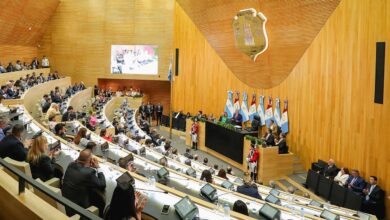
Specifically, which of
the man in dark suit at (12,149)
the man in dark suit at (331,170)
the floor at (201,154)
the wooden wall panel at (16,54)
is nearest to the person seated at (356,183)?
the man in dark suit at (331,170)

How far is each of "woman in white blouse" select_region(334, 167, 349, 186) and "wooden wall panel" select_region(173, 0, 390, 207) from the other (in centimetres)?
39

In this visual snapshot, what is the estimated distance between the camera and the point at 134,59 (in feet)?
71.6

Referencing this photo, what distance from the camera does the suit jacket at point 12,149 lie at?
4.04 meters

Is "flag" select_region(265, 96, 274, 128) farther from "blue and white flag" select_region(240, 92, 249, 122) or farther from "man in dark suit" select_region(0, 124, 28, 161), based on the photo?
"man in dark suit" select_region(0, 124, 28, 161)

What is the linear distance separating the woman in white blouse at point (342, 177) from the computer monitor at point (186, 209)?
6.24 metres

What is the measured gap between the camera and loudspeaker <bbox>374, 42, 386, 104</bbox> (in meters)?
8.32

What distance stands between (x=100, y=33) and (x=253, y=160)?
564 inches

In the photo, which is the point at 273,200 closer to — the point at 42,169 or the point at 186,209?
the point at 186,209

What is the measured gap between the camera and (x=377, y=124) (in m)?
8.68

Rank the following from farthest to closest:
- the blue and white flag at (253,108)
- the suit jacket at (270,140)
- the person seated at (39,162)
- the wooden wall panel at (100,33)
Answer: the wooden wall panel at (100,33), the blue and white flag at (253,108), the suit jacket at (270,140), the person seated at (39,162)

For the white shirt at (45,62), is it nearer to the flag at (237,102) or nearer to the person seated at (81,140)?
the flag at (237,102)

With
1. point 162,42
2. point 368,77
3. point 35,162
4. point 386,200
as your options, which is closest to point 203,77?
point 162,42

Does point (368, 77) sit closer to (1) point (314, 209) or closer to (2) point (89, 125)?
(1) point (314, 209)

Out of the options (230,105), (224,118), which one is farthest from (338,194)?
(230,105)
